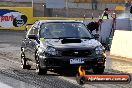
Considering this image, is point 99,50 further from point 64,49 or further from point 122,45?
point 122,45

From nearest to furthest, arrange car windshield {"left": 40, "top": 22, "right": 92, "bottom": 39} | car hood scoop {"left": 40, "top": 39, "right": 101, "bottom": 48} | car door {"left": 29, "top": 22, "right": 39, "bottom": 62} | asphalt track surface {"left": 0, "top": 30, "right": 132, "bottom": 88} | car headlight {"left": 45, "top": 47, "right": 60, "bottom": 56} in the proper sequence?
asphalt track surface {"left": 0, "top": 30, "right": 132, "bottom": 88}, car headlight {"left": 45, "top": 47, "right": 60, "bottom": 56}, car hood scoop {"left": 40, "top": 39, "right": 101, "bottom": 48}, car door {"left": 29, "top": 22, "right": 39, "bottom": 62}, car windshield {"left": 40, "top": 22, "right": 92, "bottom": 39}

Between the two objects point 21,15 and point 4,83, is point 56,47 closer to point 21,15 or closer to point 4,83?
point 4,83

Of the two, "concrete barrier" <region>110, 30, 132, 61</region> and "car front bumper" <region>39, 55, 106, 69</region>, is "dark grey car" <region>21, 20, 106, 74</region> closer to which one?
"car front bumper" <region>39, 55, 106, 69</region>

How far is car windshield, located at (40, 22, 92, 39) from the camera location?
13133 mm

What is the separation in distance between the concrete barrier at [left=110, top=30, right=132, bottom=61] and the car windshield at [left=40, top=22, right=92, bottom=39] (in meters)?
4.15

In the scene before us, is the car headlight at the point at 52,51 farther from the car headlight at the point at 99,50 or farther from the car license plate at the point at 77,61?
the car headlight at the point at 99,50

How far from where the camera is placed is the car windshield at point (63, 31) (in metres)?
13.1

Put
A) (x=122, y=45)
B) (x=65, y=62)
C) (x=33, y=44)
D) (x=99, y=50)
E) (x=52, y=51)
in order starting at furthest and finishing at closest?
(x=122, y=45), (x=33, y=44), (x=99, y=50), (x=52, y=51), (x=65, y=62)

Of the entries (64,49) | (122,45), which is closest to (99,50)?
(64,49)

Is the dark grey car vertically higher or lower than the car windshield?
lower

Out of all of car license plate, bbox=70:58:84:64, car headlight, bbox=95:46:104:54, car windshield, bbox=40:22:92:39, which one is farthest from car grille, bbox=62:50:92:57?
car windshield, bbox=40:22:92:39

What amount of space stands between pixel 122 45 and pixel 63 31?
5.15 metres

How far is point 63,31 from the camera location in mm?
13328

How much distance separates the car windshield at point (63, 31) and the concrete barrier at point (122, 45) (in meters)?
4.15
